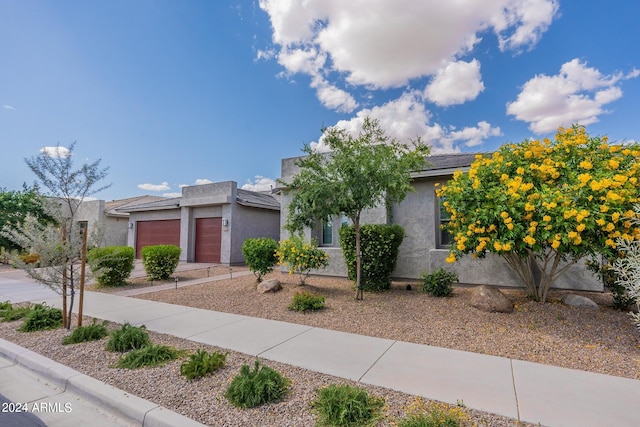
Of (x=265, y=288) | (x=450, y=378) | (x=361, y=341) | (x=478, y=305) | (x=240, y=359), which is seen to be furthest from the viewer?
(x=265, y=288)

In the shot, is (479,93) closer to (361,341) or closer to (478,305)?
(478,305)

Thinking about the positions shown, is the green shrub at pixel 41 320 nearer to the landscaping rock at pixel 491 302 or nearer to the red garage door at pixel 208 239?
the landscaping rock at pixel 491 302

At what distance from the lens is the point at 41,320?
17.6 feet

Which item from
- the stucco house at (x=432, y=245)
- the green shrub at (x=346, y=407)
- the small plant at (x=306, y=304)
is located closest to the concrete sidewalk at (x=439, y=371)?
the green shrub at (x=346, y=407)

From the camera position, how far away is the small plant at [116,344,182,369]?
377cm

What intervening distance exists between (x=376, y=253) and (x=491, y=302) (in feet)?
9.17

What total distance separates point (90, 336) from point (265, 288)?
3.99m

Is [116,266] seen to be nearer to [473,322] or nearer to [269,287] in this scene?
[269,287]

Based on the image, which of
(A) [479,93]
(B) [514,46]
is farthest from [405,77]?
(B) [514,46]

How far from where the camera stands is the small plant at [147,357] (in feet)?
12.4

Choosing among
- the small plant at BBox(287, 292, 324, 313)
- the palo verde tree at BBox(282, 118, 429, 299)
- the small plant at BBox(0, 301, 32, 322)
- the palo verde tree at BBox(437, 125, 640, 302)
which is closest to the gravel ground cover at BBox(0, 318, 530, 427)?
the small plant at BBox(0, 301, 32, 322)

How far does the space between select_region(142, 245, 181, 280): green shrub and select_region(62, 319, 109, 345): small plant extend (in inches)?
217

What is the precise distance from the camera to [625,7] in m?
6.55

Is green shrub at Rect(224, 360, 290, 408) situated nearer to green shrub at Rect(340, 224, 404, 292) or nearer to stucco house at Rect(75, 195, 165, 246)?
green shrub at Rect(340, 224, 404, 292)
